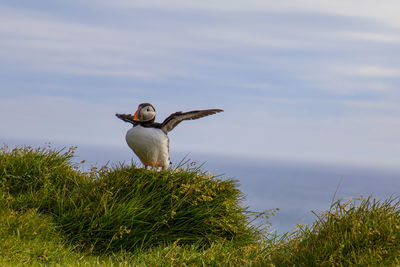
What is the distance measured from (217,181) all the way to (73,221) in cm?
308

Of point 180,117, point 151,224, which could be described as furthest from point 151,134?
point 151,224

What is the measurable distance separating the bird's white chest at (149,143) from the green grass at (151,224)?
474mm

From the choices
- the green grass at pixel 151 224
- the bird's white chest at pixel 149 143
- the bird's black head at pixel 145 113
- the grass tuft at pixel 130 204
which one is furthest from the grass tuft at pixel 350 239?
the bird's black head at pixel 145 113

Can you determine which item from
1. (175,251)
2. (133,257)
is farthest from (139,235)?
(175,251)

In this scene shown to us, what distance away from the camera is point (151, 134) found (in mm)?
8570

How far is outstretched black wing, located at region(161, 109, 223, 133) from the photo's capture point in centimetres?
891

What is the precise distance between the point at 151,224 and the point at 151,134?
69.3 inches

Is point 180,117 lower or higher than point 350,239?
higher

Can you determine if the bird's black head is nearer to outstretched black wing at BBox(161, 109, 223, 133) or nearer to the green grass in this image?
outstretched black wing at BBox(161, 109, 223, 133)

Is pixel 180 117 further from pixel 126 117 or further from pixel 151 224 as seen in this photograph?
pixel 151 224

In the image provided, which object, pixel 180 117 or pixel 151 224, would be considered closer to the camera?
pixel 151 224

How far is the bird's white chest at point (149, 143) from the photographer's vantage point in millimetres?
8570

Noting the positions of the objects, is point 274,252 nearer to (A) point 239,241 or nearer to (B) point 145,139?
(A) point 239,241

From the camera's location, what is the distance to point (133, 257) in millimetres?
7938
